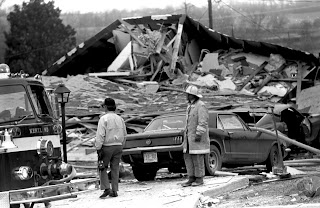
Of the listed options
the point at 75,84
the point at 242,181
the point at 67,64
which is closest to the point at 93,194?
the point at 242,181

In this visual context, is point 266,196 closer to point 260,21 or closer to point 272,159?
point 272,159

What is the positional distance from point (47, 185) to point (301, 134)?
1164 centimetres

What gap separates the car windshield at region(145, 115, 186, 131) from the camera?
15125 millimetres

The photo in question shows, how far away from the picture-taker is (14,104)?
424 inches

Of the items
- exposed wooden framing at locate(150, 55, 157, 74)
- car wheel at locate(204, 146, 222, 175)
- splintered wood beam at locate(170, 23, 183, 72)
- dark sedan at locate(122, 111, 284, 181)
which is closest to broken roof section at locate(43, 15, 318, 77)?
splintered wood beam at locate(170, 23, 183, 72)

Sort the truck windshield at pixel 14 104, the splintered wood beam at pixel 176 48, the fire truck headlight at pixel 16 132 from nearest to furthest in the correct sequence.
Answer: the fire truck headlight at pixel 16 132, the truck windshield at pixel 14 104, the splintered wood beam at pixel 176 48

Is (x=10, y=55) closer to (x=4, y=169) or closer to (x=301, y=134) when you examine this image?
(x=301, y=134)

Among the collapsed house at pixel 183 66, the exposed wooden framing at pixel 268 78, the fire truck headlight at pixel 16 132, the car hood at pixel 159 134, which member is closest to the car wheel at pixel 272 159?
the car hood at pixel 159 134

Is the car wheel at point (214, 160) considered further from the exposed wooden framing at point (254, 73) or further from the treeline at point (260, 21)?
the treeline at point (260, 21)

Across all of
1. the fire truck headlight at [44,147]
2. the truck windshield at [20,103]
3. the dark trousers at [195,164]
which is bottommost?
the dark trousers at [195,164]

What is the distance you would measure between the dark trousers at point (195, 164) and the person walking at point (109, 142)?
1.52m

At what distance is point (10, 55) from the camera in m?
56.1

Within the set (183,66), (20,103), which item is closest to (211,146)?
(20,103)

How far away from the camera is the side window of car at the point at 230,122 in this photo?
51.0 feet
